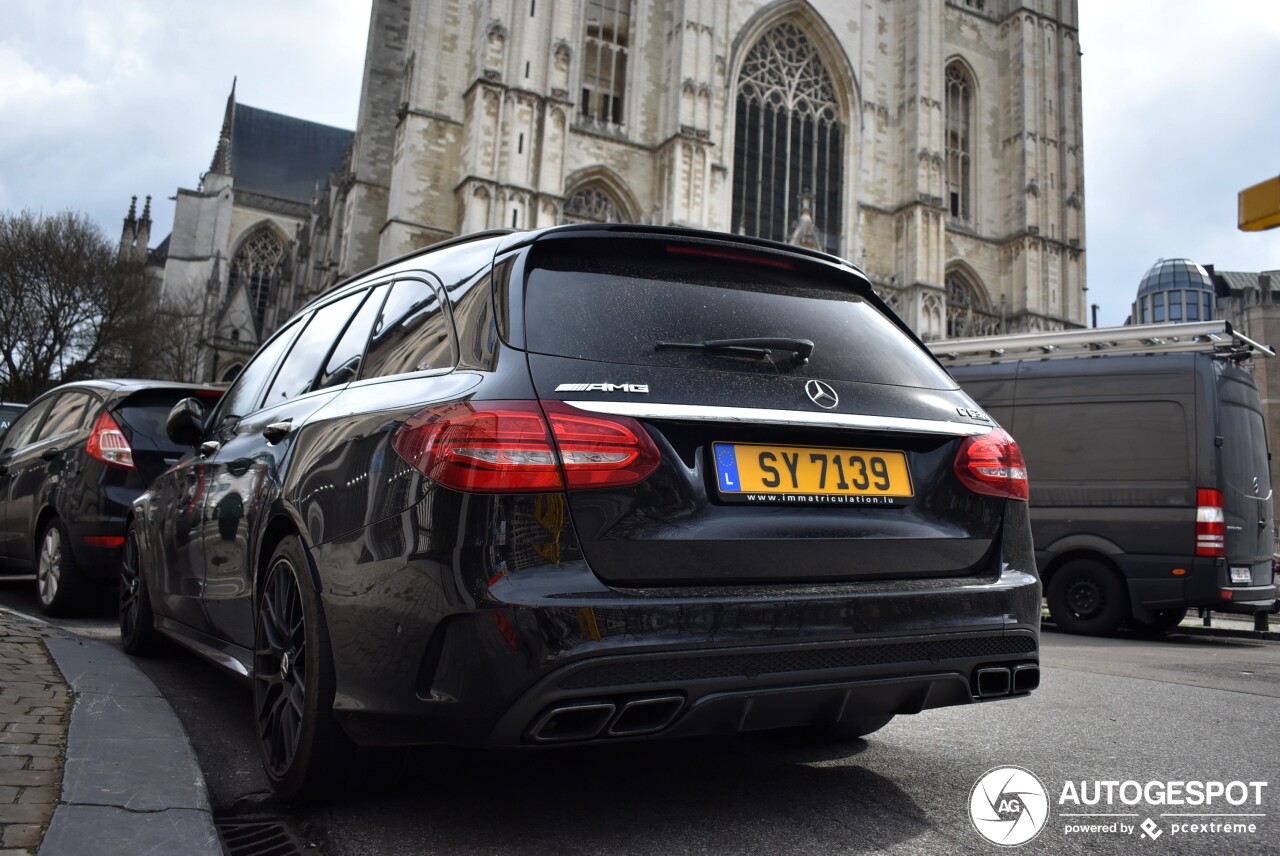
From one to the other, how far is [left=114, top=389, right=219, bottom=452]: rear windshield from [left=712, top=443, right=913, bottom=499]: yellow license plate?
4962 mm

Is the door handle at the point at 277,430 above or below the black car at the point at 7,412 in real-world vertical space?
below

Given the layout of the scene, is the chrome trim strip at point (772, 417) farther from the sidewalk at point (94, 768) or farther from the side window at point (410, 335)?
the sidewalk at point (94, 768)

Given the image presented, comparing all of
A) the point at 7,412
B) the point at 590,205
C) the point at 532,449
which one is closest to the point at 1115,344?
the point at 532,449

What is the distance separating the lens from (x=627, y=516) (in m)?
2.15

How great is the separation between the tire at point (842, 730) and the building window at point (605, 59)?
32446 millimetres

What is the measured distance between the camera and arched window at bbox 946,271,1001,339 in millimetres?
39500

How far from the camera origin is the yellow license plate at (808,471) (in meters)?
2.29

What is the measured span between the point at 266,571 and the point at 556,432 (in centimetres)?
136

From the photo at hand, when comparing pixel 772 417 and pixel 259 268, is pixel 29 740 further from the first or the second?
pixel 259 268

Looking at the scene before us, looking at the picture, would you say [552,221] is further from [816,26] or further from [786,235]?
[816,26]

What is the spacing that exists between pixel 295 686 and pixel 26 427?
6.21 m

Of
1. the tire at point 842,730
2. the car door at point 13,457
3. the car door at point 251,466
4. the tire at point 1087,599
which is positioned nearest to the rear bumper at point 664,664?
the car door at point 251,466

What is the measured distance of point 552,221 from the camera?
30094 mm

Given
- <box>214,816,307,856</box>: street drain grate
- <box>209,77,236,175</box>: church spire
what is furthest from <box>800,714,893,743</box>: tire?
<box>209,77,236,175</box>: church spire
